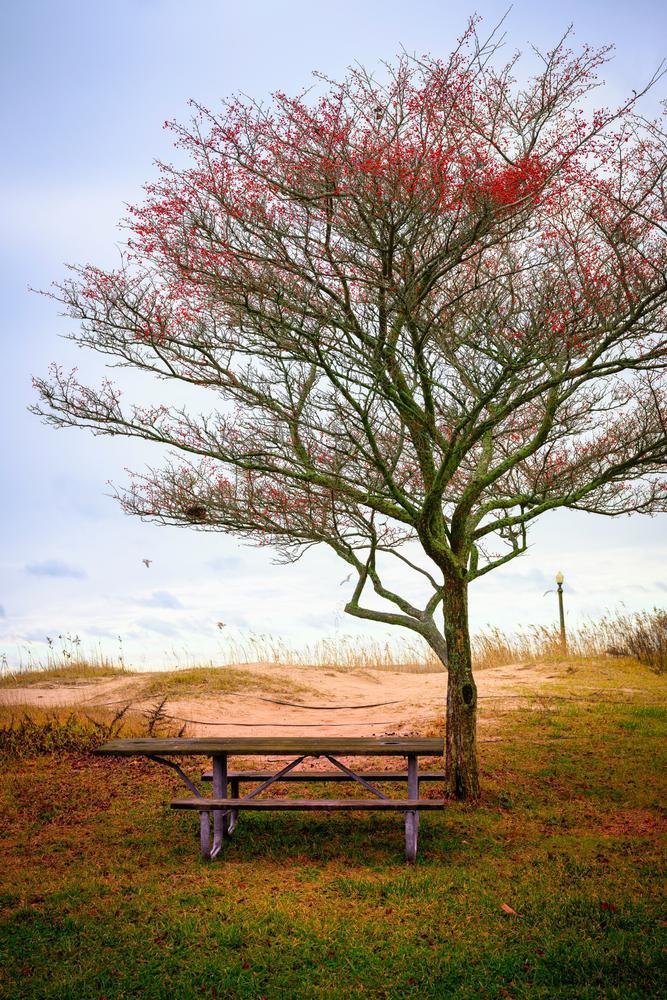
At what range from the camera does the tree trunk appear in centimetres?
777

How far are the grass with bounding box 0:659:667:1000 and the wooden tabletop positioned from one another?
890 millimetres

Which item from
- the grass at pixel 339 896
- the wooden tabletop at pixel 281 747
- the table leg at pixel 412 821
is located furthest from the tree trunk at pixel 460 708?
the table leg at pixel 412 821

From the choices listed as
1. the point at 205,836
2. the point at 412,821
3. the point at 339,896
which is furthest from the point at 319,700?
the point at 339,896

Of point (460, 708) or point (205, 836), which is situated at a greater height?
point (460, 708)

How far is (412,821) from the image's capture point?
661cm

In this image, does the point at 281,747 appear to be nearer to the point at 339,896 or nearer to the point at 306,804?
the point at 306,804

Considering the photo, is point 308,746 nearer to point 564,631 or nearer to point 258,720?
point 258,720

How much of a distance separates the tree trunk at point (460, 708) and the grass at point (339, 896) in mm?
258

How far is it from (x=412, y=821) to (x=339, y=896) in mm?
1003

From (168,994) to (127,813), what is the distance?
3.71 meters

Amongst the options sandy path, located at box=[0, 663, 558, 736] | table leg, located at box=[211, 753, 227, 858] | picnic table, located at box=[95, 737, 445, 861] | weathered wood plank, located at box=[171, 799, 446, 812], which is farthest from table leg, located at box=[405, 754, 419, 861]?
sandy path, located at box=[0, 663, 558, 736]

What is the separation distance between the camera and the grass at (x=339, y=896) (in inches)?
187

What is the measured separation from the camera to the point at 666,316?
8.25 meters

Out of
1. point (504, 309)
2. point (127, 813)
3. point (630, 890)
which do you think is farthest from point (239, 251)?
point (630, 890)
